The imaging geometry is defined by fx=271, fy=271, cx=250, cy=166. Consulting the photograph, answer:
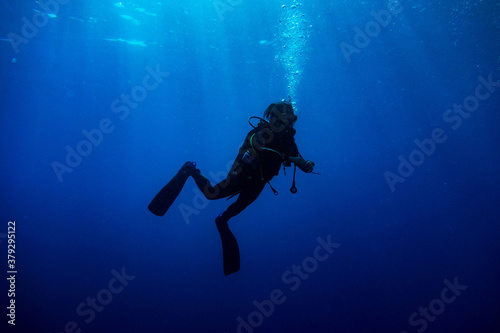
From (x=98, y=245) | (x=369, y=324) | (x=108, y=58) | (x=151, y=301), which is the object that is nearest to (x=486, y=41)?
(x=369, y=324)

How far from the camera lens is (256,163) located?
166 inches

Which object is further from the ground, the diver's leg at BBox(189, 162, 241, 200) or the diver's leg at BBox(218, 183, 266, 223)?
the diver's leg at BBox(189, 162, 241, 200)

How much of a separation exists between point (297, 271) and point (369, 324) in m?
10.1

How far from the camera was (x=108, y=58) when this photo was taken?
866 inches

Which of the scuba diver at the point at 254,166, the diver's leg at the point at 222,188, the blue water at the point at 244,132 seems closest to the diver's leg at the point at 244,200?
the scuba diver at the point at 254,166

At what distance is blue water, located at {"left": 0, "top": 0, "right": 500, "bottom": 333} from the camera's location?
1747 cm

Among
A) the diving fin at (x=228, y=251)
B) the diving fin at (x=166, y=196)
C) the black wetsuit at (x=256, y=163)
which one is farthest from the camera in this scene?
the diving fin at (x=228, y=251)

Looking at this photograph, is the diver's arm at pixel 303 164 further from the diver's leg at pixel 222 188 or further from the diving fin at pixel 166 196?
the diving fin at pixel 166 196

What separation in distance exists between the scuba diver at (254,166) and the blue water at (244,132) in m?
14.7

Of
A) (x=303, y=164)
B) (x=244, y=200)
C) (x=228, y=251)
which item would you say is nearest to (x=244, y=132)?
(x=244, y=200)

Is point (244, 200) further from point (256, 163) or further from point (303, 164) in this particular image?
point (303, 164)

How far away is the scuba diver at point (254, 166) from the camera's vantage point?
13.5 feet

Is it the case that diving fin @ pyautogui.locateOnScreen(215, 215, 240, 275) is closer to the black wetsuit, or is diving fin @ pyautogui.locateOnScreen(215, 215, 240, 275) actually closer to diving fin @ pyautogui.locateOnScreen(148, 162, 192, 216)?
the black wetsuit

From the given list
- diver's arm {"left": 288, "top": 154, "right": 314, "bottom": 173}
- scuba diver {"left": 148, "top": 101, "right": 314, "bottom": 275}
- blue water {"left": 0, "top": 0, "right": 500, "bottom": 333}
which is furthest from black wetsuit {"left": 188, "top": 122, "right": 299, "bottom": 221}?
blue water {"left": 0, "top": 0, "right": 500, "bottom": 333}
